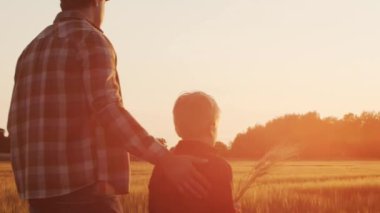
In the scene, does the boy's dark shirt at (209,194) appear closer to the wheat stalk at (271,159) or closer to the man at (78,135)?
the wheat stalk at (271,159)

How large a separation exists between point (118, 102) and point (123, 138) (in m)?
0.14

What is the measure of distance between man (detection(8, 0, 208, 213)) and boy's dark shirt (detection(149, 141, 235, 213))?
0.38m

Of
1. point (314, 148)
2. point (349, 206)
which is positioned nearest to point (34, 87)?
point (349, 206)

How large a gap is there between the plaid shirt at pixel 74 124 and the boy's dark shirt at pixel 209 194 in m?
0.41

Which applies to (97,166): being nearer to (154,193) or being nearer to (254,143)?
(154,193)

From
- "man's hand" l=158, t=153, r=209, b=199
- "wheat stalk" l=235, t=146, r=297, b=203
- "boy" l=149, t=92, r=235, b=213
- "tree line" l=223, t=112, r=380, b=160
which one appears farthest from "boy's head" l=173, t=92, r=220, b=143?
"tree line" l=223, t=112, r=380, b=160

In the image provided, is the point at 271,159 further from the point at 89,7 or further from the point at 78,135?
the point at 89,7

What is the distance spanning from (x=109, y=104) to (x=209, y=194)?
0.68 m

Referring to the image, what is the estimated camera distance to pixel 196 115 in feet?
10.2

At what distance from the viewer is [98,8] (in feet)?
9.87

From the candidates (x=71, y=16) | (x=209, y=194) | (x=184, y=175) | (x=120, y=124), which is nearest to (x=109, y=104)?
(x=120, y=124)

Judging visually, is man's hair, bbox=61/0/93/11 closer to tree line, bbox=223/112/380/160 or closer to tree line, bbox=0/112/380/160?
tree line, bbox=0/112/380/160

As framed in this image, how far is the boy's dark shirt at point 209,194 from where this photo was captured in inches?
119

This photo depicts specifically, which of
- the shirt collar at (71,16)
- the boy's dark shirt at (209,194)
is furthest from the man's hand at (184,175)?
the shirt collar at (71,16)
